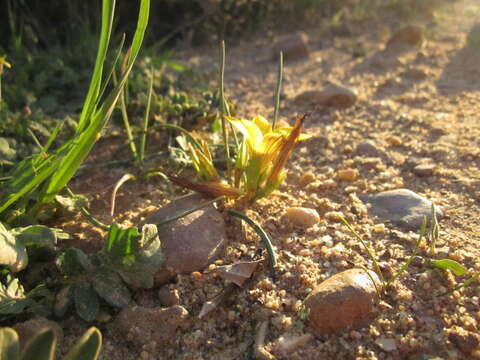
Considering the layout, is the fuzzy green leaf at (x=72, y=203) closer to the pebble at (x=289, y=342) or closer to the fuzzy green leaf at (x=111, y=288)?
the fuzzy green leaf at (x=111, y=288)

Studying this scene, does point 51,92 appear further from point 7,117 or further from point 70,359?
point 70,359

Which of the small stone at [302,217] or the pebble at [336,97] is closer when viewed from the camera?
the small stone at [302,217]

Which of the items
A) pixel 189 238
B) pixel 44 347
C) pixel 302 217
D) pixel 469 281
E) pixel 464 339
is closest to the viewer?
pixel 44 347

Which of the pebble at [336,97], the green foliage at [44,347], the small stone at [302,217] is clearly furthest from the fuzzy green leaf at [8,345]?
the pebble at [336,97]

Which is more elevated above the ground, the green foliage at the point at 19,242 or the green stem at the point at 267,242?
the green foliage at the point at 19,242

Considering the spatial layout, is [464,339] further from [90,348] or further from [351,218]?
[90,348]

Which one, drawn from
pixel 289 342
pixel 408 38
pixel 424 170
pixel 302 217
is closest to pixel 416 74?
pixel 408 38
